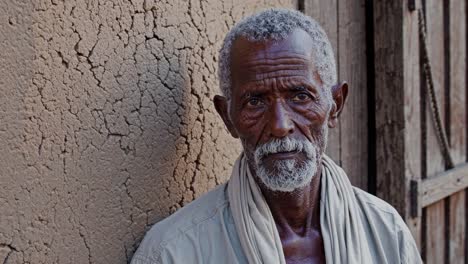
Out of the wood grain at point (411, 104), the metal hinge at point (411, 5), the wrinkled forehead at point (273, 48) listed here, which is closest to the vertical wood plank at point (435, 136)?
the wood grain at point (411, 104)

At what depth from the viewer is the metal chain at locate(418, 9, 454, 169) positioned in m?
3.43

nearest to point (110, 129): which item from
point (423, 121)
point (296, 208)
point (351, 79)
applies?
point (296, 208)

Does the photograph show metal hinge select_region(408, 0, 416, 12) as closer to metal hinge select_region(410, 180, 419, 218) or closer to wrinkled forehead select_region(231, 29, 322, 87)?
metal hinge select_region(410, 180, 419, 218)

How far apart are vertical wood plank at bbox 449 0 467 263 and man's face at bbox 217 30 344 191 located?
6.61ft

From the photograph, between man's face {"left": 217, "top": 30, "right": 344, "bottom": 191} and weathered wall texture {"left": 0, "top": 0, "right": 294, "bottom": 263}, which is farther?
man's face {"left": 217, "top": 30, "right": 344, "bottom": 191}

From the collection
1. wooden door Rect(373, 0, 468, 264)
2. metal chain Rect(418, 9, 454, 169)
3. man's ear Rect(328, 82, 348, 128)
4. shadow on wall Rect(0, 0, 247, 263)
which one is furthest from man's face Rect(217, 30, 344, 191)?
metal chain Rect(418, 9, 454, 169)

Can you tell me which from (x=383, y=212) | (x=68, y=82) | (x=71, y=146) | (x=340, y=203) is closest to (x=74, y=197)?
(x=71, y=146)

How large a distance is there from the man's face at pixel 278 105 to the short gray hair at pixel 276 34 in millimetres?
19

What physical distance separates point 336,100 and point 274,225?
1.53 feet

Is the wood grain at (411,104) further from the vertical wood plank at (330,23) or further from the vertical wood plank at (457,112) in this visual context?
the vertical wood plank at (457,112)

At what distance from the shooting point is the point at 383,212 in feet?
7.63

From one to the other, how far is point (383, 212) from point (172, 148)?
0.70 metres

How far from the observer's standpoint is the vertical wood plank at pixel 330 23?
306 centimetres

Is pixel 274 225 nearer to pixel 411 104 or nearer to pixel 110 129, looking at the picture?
pixel 110 129
